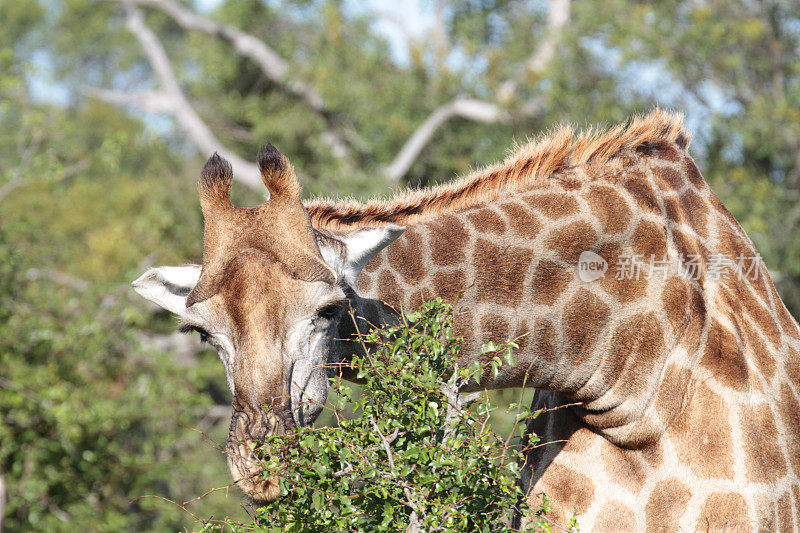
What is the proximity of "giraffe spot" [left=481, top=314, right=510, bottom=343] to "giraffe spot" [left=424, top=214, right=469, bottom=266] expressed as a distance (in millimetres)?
304

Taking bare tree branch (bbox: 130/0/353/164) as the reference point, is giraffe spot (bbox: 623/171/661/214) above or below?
above

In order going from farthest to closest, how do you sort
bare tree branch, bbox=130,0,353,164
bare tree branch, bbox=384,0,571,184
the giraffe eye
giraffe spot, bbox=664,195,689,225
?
1. bare tree branch, bbox=130,0,353,164
2. bare tree branch, bbox=384,0,571,184
3. giraffe spot, bbox=664,195,689,225
4. the giraffe eye

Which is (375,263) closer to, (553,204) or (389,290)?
(389,290)

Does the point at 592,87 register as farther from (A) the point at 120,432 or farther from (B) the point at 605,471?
(B) the point at 605,471

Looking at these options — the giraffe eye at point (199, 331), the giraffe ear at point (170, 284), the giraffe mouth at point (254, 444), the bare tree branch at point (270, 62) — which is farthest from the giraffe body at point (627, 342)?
the bare tree branch at point (270, 62)

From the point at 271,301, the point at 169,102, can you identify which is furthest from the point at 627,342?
the point at 169,102

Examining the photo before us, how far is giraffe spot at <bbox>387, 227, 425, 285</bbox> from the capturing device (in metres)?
4.07

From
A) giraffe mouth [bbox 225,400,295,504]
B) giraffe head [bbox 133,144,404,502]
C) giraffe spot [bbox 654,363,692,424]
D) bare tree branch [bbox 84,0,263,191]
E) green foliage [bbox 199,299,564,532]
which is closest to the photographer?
green foliage [bbox 199,299,564,532]

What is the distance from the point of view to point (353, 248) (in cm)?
376

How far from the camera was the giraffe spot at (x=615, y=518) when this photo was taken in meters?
4.11

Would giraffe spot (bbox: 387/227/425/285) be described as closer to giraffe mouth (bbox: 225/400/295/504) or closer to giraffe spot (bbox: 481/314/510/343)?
giraffe spot (bbox: 481/314/510/343)

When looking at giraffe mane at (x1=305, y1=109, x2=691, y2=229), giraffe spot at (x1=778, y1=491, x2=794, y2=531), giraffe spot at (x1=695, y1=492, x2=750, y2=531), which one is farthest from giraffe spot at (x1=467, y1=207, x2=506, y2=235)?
giraffe spot at (x1=778, y1=491, x2=794, y2=531)

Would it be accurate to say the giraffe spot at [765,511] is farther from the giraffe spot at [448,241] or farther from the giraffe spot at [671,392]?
the giraffe spot at [448,241]

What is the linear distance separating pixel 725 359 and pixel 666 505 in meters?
0.75
